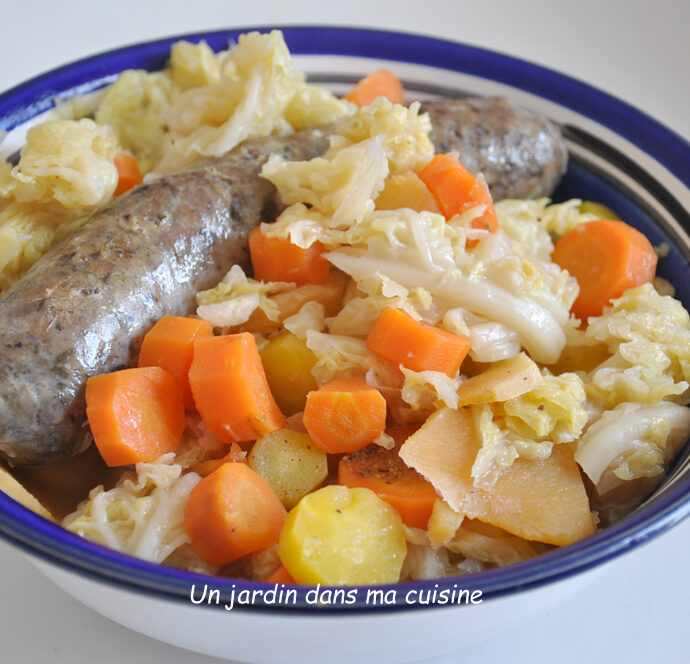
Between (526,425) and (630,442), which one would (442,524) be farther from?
(630,442)

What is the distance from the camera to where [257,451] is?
8.46 feet

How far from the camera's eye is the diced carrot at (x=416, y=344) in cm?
259

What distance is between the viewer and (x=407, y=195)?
2.97 m

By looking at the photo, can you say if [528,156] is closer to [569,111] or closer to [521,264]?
[569,111]

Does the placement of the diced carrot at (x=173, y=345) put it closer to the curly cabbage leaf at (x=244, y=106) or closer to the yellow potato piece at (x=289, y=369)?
the yellow potato piece at (x=289, y=369)

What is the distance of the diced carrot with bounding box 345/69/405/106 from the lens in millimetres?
3924

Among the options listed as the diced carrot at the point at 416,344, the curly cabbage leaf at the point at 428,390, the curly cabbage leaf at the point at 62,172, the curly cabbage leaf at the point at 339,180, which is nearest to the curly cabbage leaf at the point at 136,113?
the curly cabbage leaf at the point at 62,172

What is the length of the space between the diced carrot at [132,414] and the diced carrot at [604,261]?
159 centimetres

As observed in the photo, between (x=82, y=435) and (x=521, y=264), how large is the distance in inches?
57.7

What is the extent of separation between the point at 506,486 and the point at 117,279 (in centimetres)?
130

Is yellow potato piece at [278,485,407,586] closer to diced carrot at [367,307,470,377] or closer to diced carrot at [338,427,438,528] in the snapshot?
diced carrot at [338,427,438,528]

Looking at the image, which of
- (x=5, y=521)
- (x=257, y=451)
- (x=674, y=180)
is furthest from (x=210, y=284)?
(x=674, y=180)

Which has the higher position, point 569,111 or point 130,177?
point 569,111

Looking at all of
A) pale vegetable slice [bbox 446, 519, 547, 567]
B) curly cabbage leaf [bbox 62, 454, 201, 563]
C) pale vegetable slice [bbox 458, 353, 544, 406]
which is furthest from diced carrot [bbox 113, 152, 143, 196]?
pale vegetable slice [bbox 446, 519, 547, 567]
